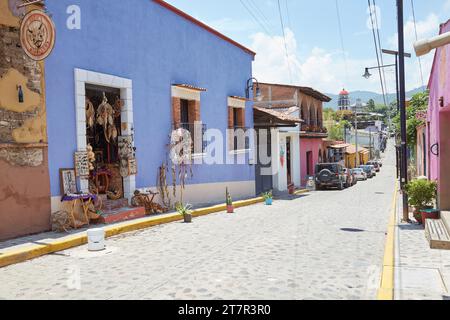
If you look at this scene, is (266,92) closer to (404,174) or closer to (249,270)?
(404,174)

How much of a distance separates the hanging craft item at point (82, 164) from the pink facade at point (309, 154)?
70.8 ft

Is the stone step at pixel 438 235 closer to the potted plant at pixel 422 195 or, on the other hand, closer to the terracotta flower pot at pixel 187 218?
the potted plant at pixel 422 195

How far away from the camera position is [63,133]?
30.3ft

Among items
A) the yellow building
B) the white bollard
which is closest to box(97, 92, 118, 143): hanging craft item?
the white bollard

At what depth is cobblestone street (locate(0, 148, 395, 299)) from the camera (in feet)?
16.6

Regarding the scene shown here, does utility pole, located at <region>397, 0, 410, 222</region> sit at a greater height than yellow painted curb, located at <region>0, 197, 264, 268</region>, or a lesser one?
greater

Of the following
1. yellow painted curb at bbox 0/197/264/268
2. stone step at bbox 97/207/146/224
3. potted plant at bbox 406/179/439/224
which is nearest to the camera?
yellow painted curb at bbox 0/197/264/268

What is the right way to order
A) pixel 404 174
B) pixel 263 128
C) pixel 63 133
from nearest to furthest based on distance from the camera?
1. pixel 63 133
2. pixel 404 174
3. pixel 263 128

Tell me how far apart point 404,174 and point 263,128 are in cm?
1150

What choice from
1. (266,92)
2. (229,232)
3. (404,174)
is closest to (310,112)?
(266,92)

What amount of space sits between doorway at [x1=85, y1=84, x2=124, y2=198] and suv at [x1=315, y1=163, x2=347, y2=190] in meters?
16.6

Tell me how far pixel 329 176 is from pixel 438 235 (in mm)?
18849

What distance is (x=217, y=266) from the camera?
6.27m

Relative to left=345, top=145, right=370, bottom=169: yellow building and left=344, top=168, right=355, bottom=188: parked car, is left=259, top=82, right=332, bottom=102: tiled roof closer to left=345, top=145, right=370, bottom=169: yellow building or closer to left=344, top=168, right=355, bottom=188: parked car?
left=344, top=168, right=355, bottom=188: parked car
